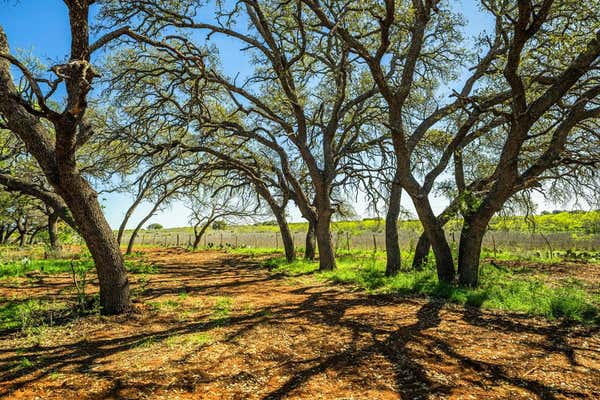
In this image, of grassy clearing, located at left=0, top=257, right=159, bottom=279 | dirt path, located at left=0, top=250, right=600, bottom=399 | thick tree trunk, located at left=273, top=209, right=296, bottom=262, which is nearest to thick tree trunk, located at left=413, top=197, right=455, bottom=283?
dirt path, located at left=0, top=250, right=600, bottom=399

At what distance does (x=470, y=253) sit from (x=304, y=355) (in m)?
5.16

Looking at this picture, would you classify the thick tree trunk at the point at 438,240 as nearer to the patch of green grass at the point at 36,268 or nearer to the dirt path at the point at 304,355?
the dirt path at the point at 304,355

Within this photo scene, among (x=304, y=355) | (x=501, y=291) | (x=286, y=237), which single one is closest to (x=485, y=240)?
(x=286, y=237)

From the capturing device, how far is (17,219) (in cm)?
2297

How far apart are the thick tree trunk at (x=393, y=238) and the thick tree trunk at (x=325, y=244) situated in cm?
182

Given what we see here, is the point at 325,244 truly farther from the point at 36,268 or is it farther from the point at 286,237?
the point at 36,268

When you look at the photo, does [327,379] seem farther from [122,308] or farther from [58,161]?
[58,161]

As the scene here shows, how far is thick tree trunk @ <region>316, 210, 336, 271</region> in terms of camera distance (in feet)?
37.3

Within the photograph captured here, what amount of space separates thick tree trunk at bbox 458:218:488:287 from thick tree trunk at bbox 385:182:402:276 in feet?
7.78

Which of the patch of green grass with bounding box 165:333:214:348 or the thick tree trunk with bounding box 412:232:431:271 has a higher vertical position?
the thick tree trunk with bounding box 412:232:431:271

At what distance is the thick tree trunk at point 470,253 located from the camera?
299 inches

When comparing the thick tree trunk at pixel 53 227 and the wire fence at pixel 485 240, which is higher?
the thick tree trunk at pixel 53 227

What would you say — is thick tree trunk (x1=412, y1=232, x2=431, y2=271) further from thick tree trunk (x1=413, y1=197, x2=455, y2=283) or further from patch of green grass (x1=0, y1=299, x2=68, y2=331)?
patch of green grass (x1=0, y1=299, x2=68, y2=331)

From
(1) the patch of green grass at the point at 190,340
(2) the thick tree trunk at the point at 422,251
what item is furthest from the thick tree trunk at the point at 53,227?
(2) the thick tree trunk at the point at 422,251
